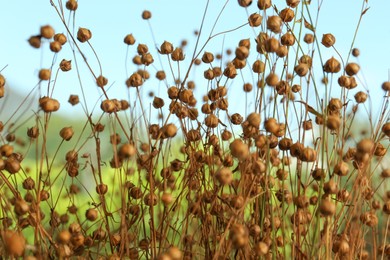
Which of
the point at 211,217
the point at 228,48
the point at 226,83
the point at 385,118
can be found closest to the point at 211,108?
the point at 226,83

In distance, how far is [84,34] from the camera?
130 centimetres

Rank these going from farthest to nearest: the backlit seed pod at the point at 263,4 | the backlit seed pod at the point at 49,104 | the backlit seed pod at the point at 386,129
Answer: the backlit seed pod at the point at 263,4 → the backlit seed pod at the point at 386,129 → the backlit seed pod at the point at 49,104

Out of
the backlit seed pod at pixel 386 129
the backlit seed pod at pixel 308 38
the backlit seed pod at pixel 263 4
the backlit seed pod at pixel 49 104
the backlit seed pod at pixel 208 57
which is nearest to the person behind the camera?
the backlit seed pod at pixel 49 104

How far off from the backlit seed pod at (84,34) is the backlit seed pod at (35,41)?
0.18 meters

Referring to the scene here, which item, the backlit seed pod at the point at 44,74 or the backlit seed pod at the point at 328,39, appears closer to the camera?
the backlit seed pod at the point at 44,74

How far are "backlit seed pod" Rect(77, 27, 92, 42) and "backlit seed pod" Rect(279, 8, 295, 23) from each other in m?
0.37

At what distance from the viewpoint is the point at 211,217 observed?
1343 millimetres

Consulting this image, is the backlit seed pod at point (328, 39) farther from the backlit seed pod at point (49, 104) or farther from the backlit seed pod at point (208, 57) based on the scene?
the backlit seed pod at point (49, 104)

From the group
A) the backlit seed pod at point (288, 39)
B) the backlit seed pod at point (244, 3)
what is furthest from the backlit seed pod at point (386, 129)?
the backlit seed pod at point (244, 3)

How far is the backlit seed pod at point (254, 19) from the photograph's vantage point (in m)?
1.29

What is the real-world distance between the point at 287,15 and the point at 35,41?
467 millimetres

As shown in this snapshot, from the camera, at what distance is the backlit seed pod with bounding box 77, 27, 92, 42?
130 cm

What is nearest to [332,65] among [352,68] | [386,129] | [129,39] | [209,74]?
[352,68]

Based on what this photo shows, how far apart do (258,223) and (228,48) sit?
2.07 feet
